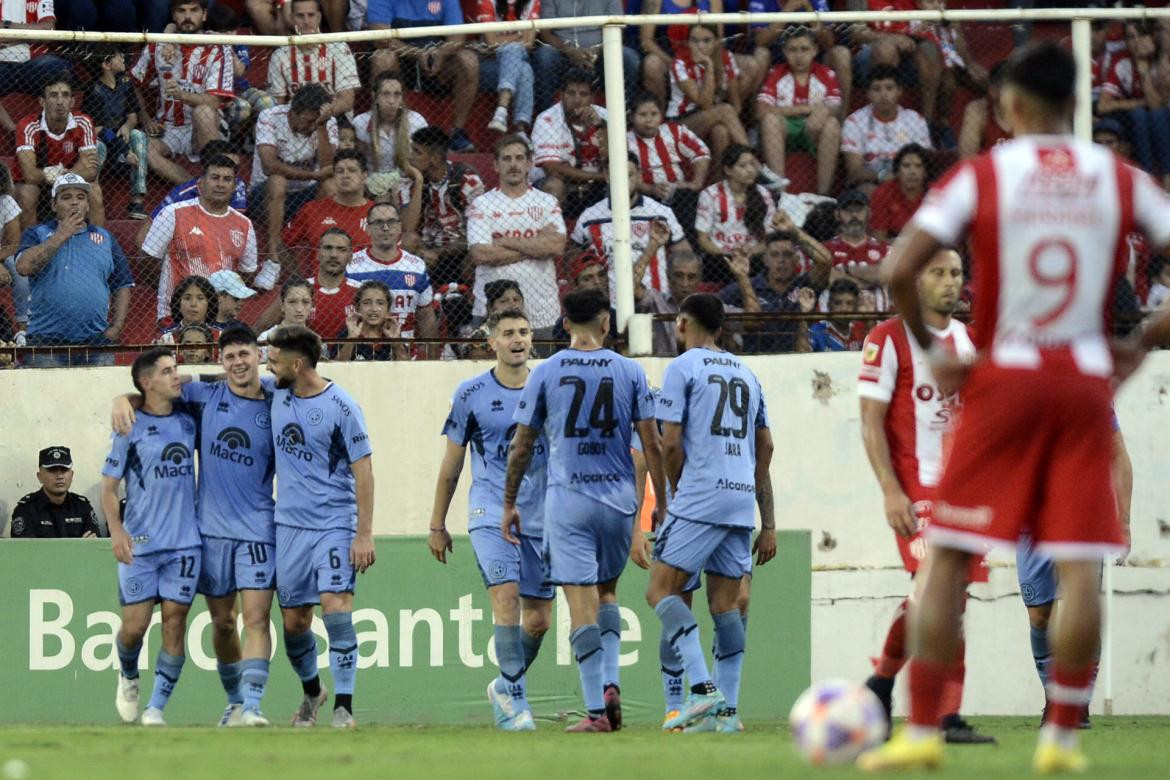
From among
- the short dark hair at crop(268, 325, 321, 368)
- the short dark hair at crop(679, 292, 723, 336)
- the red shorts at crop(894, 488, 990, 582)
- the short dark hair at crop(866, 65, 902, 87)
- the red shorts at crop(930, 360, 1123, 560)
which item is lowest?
the red shorts at crop(894, 488, 990, 582)

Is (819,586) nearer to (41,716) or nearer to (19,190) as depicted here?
(41,716)

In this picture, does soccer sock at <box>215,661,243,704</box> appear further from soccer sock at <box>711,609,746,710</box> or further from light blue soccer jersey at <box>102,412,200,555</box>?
soccer sock at <box>711,609,746,710</box>

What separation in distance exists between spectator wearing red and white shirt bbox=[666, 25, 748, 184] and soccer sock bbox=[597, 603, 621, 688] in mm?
4098

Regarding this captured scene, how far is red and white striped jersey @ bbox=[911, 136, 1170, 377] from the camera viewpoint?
18.0ft

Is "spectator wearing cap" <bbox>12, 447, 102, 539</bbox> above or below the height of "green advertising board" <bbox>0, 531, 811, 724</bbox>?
above

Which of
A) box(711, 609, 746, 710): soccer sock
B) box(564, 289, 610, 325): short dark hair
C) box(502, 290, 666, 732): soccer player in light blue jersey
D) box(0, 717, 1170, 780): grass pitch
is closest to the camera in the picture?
box(0, 717, 1170, 780): grass pitch

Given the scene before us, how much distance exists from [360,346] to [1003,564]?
16.0 feet

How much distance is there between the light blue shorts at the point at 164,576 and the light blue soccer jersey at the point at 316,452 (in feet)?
2.02

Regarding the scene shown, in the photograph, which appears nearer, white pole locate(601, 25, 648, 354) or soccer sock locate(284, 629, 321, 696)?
soccer sock locate(284, 629, 321, 696)

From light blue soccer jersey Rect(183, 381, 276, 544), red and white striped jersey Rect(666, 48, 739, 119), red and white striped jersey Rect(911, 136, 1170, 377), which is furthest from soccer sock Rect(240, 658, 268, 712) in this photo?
red and white striped jersey Rect(911, 136, 1170, 377)

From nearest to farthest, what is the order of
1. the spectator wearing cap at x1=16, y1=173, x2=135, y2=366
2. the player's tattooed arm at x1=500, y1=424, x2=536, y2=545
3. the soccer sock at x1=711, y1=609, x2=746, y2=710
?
the player's tattooed arm at x1=500, y1=424, x2=536, y2=545
the soccer sock at x1=711, y1=609, x2=746, y2=710
the spectator wearing cap at x1=16, y1=173, x2=135, y2=366

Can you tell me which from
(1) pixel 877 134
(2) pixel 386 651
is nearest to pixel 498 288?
(2) pixel 386 651

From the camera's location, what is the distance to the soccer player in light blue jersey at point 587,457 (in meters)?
9.62

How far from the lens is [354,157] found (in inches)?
517
